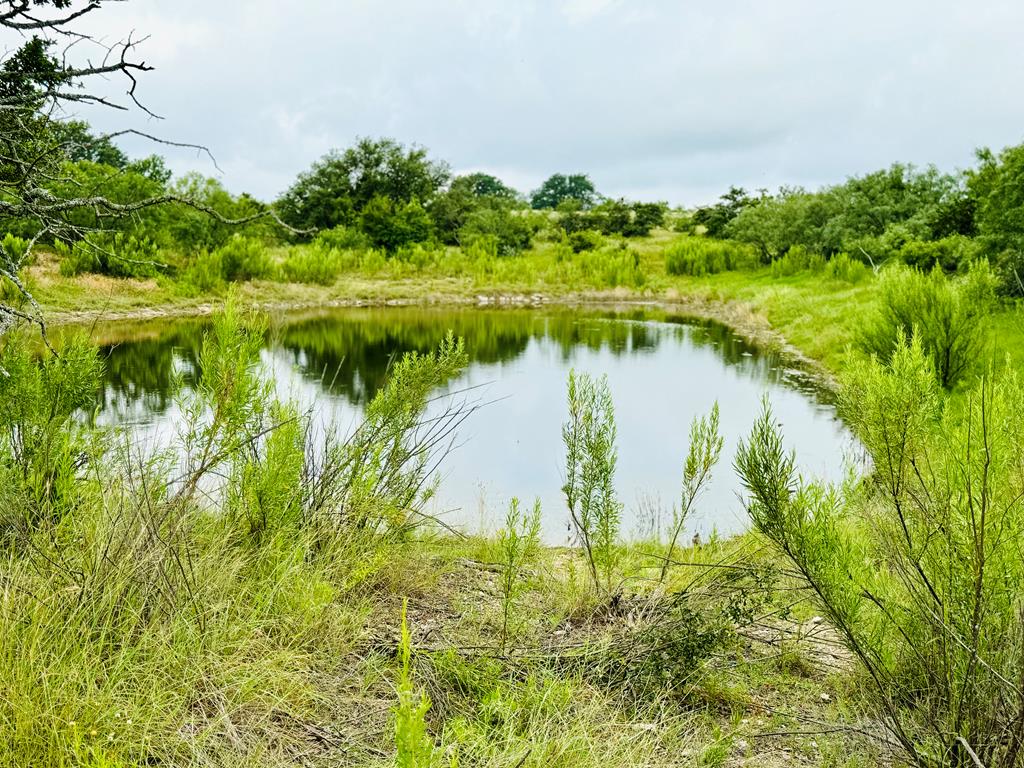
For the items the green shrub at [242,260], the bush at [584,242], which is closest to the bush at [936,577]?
the green shrub at [242,260]

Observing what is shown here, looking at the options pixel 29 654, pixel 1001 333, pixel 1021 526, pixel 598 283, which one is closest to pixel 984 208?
pixel 1001 333

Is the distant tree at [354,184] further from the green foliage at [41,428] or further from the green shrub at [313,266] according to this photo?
the green foliage at [41,428]

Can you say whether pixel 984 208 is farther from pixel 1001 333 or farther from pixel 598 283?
pixel 598 283

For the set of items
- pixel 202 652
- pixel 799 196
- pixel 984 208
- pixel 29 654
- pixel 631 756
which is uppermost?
pixel 799 196

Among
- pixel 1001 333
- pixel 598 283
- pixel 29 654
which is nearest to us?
pixel 29 654

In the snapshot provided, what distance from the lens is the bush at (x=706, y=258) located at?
34344mm

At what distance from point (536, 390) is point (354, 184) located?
2965 centimetres

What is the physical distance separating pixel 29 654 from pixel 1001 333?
1254 cm

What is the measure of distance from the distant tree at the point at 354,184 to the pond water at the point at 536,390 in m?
15.4

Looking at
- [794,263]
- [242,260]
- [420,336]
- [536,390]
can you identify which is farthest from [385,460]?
[794,263]

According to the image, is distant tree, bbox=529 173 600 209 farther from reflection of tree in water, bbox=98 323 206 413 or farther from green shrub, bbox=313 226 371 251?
reflection of tree in water, bbox=98 323 206 413

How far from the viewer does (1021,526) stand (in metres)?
2.41

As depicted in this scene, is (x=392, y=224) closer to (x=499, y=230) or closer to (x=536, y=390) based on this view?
(x=499, y=230)

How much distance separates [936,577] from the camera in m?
2.44
